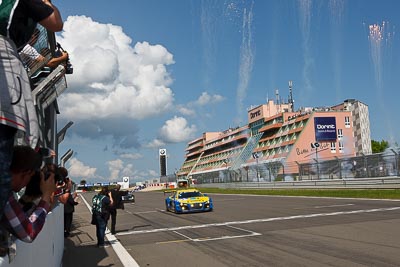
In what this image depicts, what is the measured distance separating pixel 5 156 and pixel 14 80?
1.27 feet

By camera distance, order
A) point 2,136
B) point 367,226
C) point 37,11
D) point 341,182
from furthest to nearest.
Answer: point 341,182, point 367,226, point 37,11, point 2,136

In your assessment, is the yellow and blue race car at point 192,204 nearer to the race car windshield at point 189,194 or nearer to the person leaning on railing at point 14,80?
the race car windshield at point 189,194

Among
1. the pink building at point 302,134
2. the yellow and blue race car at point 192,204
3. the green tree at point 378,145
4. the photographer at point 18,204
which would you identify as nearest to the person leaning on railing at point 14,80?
the photographer at point 18,204

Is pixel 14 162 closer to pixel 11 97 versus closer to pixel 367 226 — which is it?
pixel 11 97

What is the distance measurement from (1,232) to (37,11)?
1.22 metres

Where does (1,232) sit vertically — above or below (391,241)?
above

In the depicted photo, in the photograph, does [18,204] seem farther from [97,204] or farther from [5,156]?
[97,204]

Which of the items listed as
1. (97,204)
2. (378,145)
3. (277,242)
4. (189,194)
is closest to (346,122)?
(378,145)

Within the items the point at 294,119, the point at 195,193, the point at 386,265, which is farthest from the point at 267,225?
the point at 294,119

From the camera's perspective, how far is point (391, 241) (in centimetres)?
843

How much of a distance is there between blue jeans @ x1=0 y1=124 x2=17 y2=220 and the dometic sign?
8073 cm

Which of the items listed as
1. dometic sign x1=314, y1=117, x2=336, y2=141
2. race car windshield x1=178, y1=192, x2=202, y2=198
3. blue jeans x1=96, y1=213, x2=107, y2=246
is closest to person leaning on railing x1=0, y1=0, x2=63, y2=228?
blue jeans x1=96, y1=213, x2=107, y2=246

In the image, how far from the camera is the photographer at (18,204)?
2242mm

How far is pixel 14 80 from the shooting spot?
6.87ft
